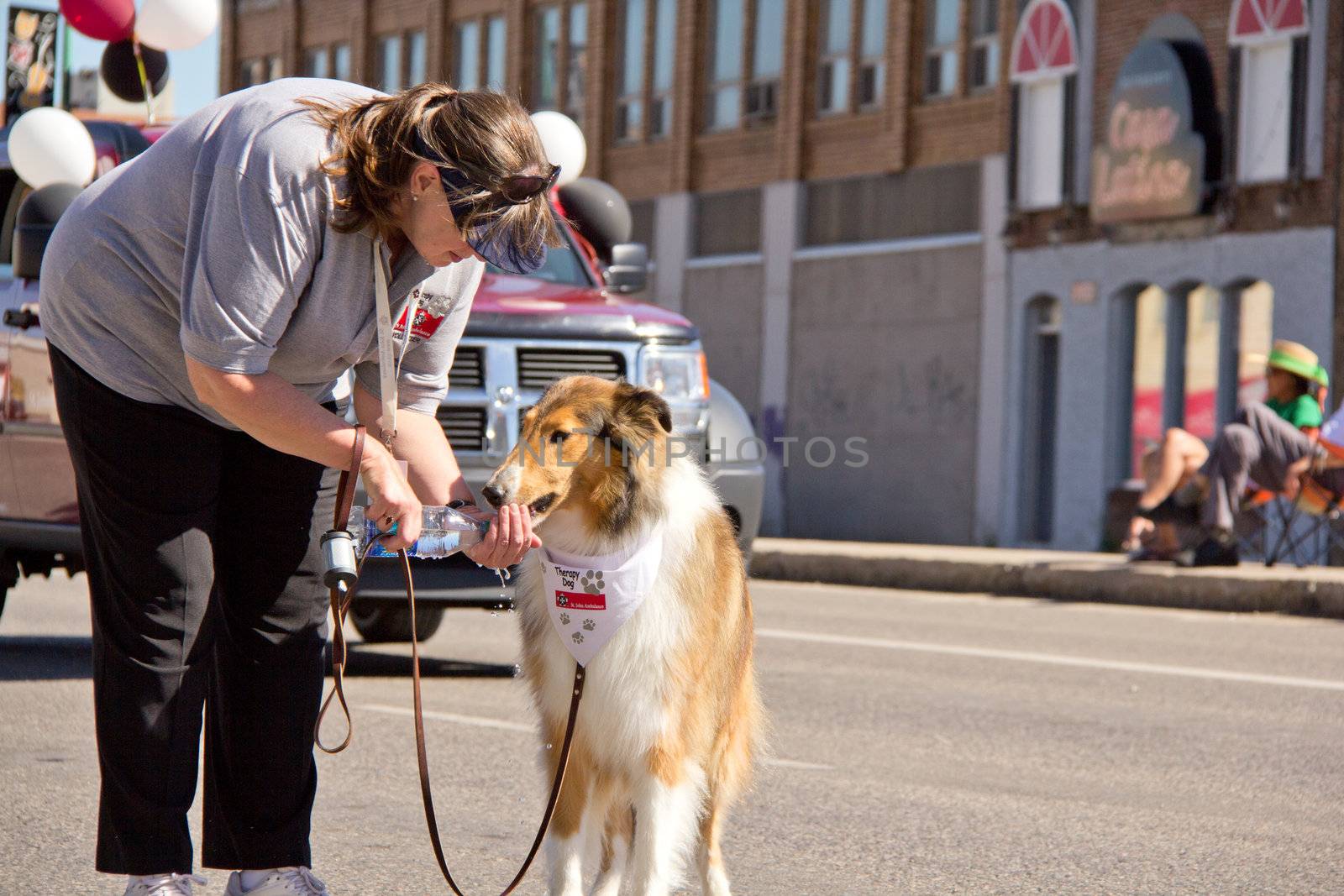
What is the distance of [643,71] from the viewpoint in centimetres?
3303

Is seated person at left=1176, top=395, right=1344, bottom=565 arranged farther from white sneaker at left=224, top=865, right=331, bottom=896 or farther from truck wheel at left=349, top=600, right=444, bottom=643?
white sneaker at left=224, top=865, right=331, bottom=896

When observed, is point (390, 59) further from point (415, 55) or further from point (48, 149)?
point (48, 149)

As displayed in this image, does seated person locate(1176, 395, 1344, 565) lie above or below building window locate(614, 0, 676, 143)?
below

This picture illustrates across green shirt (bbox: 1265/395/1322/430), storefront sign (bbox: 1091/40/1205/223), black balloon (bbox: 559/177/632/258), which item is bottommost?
green shirt (bbox: 1265/395/1322/430)

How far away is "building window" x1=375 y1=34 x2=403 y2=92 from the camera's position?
37.7m

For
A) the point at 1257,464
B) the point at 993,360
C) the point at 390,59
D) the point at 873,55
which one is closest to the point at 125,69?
the point at 1257,464

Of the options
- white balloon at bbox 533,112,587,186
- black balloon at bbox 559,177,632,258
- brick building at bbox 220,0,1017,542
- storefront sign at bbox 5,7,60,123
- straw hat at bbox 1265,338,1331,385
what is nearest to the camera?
black balloon at bbox 559,177,632,258

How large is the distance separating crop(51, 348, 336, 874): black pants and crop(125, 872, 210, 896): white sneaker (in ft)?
0.08

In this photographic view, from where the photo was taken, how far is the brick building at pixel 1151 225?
2202 centimetres

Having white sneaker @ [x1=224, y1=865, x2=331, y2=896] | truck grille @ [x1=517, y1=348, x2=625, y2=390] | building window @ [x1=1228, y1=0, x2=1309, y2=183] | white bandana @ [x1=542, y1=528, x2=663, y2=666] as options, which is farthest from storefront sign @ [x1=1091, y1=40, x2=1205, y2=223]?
white sneaker @ [x1=224, y1=865, x2=331, y2=896]

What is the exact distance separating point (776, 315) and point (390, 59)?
486 inches

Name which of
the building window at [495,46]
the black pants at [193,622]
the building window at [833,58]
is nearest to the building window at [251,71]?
the building window at [495,46]

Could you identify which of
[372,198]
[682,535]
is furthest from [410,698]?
[372,198]

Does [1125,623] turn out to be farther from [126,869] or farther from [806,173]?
[806,173]
